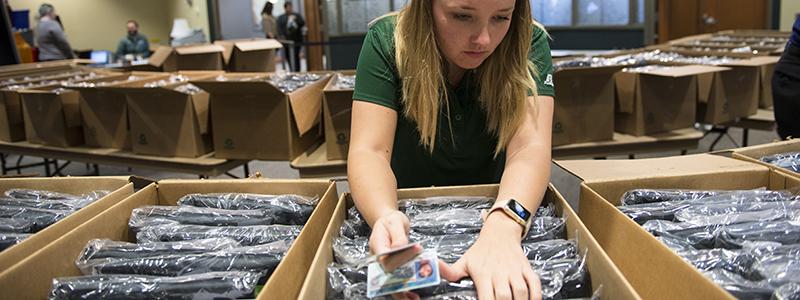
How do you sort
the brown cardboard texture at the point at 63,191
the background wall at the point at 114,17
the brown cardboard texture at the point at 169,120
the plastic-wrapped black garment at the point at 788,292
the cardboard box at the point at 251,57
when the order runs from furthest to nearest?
the background wall at the point at 114,17 → the cardboard box at the point at 251,57 → the brown cardboard texture at the point at 169,120 → the brown cardboard texture at the point at 63,191 → the plastic-wrapped black garment at the point at 788,292

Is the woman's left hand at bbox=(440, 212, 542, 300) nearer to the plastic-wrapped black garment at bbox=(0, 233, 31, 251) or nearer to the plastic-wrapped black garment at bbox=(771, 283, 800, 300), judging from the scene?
the plastic-wrapped black garment at bbox=(771, 283, 800, 300)

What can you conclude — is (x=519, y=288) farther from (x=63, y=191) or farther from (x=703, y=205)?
(x=63, y=191)

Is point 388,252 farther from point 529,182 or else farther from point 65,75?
point 65,75

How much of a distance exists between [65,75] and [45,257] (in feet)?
11.8

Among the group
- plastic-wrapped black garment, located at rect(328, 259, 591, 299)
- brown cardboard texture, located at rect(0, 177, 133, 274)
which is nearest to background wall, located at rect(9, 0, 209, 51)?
brown cardboard texture, located at rect(0, 177, 133, 274)

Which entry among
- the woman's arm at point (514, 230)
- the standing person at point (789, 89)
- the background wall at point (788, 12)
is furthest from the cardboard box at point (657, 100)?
the background wall at point (788, 12)

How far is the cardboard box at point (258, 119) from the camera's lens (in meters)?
2.58

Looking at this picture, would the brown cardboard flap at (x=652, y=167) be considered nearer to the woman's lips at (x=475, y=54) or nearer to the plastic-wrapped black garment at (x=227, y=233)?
the woman's lips at (x=475, y=54)

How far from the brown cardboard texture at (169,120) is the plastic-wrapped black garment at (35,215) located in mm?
1539

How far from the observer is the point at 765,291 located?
2.57 ft

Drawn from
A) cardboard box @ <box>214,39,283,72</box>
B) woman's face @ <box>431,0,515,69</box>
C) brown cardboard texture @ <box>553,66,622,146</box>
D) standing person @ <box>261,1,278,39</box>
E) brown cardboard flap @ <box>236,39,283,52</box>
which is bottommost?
brown cardboard texture @ <box>553,66,622,146</box>

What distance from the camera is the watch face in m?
0.99

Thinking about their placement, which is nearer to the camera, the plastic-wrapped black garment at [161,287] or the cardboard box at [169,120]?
the plastic-wrapped black garment at [161,287]

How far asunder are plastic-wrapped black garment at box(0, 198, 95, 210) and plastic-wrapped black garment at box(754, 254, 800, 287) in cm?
115
